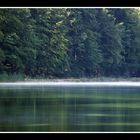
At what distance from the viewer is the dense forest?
25.9 meters

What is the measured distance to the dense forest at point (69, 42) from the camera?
2591 cm

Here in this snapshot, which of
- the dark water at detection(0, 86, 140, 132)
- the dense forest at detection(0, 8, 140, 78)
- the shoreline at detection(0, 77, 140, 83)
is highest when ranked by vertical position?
the dense forest at detection(0, 8, 140, 78)

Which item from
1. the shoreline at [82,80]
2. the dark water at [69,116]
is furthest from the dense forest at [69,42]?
the dark water at [69,116]

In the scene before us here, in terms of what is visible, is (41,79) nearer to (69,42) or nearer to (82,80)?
(82,80)

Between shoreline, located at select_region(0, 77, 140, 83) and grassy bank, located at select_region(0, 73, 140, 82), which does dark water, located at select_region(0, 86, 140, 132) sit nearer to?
shoreline, located at select_region(0, 77, 140, 83)

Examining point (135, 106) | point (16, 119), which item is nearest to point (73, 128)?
point (16, 119)

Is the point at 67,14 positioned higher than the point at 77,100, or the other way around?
the point at 67,14

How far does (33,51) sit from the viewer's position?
87.8ft

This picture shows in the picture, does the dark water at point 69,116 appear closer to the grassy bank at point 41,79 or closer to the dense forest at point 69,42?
the grassy bank at point 41,79

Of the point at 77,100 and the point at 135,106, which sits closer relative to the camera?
the point at 135,106

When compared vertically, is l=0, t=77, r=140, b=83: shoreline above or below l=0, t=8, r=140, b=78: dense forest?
below

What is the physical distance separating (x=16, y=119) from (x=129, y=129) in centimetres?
216

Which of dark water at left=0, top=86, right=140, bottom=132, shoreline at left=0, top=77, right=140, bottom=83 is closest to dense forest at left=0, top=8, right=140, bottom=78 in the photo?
shoreline at left=0, top=77, right=140, bottom=83
